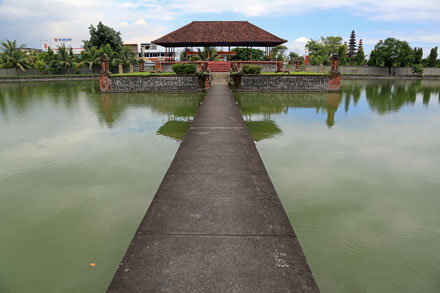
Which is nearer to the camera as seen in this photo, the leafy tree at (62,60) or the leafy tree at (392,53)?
the leafy tree at (62,60)

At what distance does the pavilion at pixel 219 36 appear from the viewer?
26500mm

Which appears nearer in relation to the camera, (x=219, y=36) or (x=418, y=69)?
(x=219, y=36)

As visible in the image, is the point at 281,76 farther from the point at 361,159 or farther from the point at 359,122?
the point at 361,159

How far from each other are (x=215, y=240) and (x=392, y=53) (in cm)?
5408

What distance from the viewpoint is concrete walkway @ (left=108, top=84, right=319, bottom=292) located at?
7.78 feet

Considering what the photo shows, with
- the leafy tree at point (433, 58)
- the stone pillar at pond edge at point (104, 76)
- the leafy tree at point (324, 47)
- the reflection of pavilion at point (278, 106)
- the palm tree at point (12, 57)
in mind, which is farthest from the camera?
the leafy tree at point (324, 47)

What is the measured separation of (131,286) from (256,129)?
8.70m

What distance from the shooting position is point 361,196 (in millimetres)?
5336

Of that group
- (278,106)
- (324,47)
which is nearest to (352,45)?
(324,47)

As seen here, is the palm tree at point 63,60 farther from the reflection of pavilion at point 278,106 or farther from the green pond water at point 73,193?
the green pond water at point 73,193

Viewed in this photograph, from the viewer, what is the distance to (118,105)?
16453 millimetres

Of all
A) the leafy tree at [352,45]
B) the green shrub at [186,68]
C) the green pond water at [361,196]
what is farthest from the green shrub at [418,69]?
the green pond water at [361,196]

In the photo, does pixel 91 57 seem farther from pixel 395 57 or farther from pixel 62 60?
pixel 395 57

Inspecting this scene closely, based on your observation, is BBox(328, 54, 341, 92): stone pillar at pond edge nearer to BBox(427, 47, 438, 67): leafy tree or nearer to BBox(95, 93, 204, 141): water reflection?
BBox(95, 93, 204, 141): water reflection
